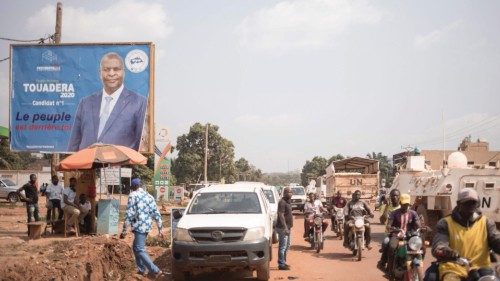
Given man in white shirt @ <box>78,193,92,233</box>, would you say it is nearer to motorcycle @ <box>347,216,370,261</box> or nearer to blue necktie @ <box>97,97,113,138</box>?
blue necktie @ <box>97,97,113,138</box>

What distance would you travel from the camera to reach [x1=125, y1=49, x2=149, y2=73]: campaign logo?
56.4 feet

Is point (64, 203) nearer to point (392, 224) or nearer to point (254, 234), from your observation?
point (254, 234)

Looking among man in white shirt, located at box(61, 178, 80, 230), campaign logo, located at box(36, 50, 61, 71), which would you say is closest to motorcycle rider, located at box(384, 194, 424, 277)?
man in white shirt, located at box(61, 178, 80, 230)

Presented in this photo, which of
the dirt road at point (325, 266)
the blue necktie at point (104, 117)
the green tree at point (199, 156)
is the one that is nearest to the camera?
the dirt road at point (325, 266)

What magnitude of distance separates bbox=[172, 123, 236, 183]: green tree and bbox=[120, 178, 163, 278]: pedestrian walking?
182 feet

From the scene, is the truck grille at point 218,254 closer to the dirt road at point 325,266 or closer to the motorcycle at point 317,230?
the dirt road at point 325,266

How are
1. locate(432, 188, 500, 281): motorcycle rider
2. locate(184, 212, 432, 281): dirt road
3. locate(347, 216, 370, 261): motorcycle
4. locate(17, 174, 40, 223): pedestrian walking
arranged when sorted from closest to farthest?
locate(432, 188, 500, 281): motorcycle rider
locate(184, 212, 432, 281): dirt road
locate(347, 216, 370, 261): motorcycle
locate(17, 174, 40, 223): pedestrian walking

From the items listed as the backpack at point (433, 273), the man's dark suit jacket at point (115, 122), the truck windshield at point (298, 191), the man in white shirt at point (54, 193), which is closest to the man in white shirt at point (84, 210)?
the man in white shirt at point (54, 193)

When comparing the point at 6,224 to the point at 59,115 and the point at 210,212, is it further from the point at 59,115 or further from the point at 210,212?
the point at 210,212

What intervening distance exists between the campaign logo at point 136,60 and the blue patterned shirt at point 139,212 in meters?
9.35

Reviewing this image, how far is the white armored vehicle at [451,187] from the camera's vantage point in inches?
516

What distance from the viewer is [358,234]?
11578mm

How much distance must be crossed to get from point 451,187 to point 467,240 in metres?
9.60

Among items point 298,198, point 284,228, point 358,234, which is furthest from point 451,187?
point 298,198
